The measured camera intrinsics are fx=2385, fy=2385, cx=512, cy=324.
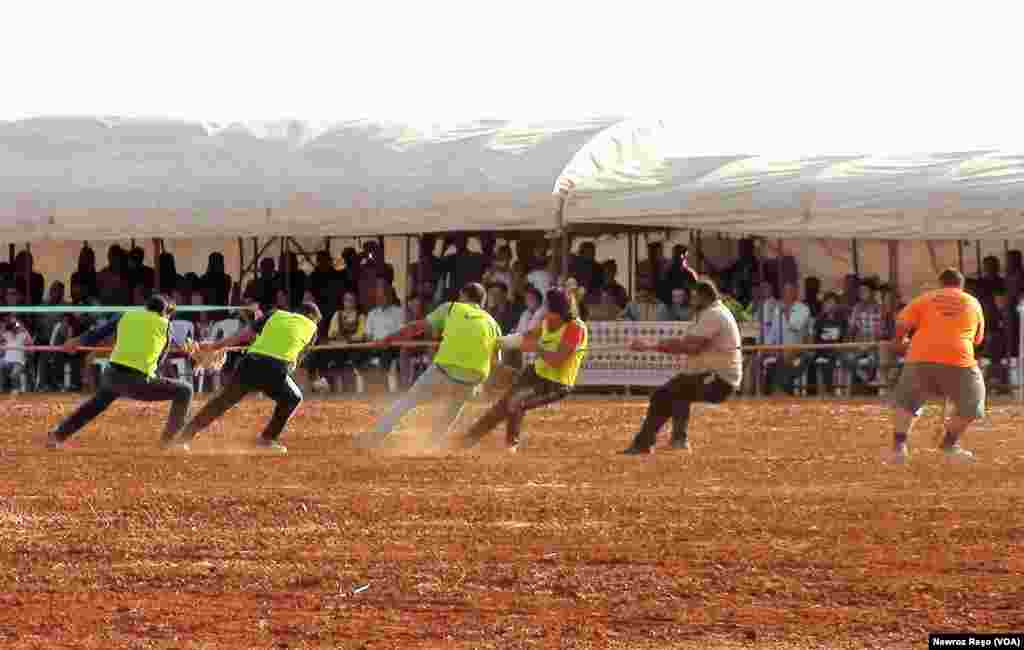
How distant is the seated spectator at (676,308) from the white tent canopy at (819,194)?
2.93 ft

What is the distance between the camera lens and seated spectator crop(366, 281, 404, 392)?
32.1 meters

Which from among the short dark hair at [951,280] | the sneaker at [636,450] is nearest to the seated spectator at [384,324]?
the sneaker at [636,450]

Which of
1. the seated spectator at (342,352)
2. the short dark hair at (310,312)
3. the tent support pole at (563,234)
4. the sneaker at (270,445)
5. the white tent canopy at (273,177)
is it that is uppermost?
the white tent canopy at (273,177)

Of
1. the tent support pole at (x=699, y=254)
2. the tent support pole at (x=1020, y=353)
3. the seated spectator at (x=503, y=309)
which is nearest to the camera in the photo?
the tent support pole at (x=1020, y=353)

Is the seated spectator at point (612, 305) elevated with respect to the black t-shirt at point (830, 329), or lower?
elevated

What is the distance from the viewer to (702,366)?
2025 cm

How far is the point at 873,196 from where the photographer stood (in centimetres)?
2988

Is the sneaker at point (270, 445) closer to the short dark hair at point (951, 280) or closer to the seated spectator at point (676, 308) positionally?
the short dark hair at point (951, 280)

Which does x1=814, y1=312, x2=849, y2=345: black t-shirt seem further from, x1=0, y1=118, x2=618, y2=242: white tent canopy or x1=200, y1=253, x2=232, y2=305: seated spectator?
x1=200, y1=253, x2=232, y2=305: seated spectator

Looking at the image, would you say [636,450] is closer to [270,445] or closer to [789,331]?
[270,445]

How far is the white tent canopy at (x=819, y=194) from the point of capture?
2955cm

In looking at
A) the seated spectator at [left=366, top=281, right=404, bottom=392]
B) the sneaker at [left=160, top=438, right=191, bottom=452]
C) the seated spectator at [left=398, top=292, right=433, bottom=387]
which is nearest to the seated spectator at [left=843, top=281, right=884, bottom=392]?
the seated spectator at [left=398, top=292, right=433, bottom=387]

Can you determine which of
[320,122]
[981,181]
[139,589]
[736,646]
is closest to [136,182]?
[320,122]

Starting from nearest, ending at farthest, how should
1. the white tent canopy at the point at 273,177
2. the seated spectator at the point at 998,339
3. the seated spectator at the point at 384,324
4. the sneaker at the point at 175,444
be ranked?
the sneaker at the point at 175,444 → the seated spectator at the point at 998,339 → the white tent canopy at the point at 273,177 → the seated spectator at the point at 384,324
